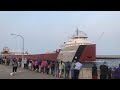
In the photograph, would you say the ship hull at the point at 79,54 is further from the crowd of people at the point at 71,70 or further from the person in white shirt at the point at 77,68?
the person in white shirt at the point at 77,68

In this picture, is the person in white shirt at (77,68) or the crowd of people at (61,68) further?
the crowd of people at (61,68)

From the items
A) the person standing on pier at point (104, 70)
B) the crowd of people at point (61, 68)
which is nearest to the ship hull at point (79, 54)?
the crowd of people at point (61, 68)

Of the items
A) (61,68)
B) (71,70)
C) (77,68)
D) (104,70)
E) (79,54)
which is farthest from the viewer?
(79,54)

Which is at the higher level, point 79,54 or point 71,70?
point 79,54

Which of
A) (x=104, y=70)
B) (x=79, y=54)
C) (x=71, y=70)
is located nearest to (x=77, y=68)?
(x=71, y=70)

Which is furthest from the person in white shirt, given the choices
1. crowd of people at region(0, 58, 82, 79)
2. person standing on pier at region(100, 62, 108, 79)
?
person standing on pier at region(100, 62, 108, 79)

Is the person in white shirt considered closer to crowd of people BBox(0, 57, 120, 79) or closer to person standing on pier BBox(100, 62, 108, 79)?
crowd of people BBox(0, 57, 120, 79)

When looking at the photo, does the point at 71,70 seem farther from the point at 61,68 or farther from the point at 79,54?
the point at 79,54

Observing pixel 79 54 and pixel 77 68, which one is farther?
pixel 79 54
